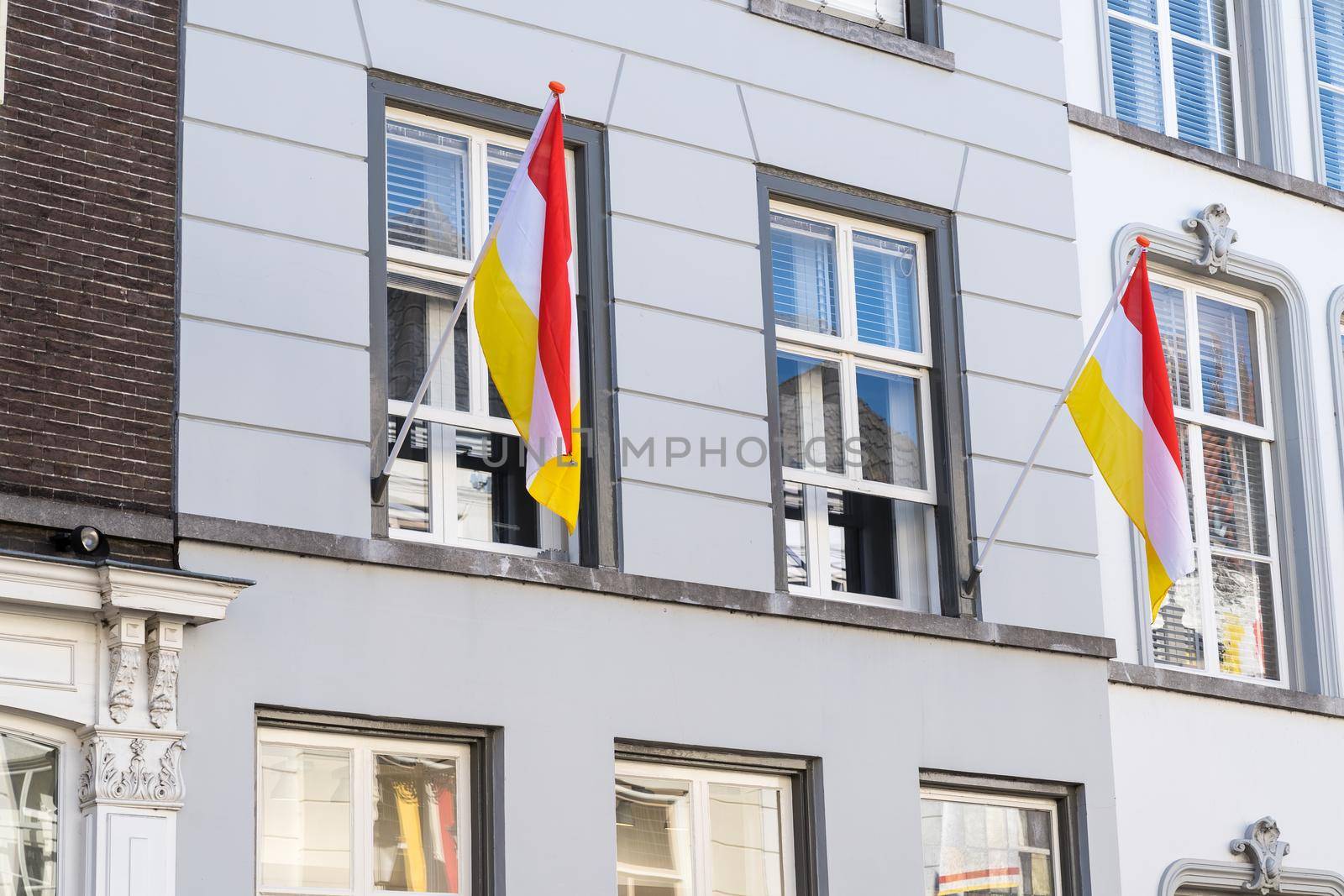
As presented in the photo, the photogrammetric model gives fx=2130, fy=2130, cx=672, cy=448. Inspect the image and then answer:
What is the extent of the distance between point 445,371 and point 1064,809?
4495 millimetres

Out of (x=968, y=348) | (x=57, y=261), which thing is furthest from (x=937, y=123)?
(x=57, y=261)

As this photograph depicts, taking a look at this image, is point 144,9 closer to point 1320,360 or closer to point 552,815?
point 552,815

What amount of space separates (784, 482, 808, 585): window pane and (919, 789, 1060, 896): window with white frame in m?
1.42

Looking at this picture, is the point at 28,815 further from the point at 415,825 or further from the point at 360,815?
the point at 415,825

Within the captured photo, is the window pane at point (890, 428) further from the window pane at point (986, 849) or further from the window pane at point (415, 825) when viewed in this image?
the window pane at point (415, 825)

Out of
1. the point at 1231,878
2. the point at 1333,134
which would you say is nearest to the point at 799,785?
the point at 1231,878

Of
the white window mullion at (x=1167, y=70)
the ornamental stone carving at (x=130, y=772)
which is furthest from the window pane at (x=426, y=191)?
the white window mullion at (x=1167, y=70)

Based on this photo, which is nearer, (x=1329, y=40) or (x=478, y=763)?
(x=478, y=763)

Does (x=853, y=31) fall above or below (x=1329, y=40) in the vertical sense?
below

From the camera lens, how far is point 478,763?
10414 millimetres

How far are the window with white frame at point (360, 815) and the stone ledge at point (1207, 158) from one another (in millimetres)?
6280

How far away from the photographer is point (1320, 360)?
587 inches

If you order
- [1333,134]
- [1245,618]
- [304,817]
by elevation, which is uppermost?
[1333,134]

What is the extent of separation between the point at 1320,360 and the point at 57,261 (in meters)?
9.06
